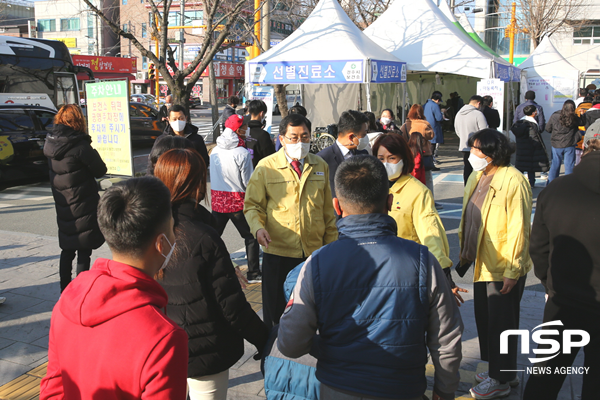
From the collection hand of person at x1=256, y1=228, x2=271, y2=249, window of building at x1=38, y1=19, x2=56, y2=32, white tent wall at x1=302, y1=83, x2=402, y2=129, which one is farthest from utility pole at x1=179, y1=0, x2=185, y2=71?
window of building at x1=38, y1=19, x2=56, y2=32

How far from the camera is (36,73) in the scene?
14242mm

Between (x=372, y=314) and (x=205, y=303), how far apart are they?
0.81 meters

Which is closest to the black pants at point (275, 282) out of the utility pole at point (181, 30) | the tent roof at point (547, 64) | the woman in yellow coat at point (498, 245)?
the woman in yellow coat at point (498, 245)

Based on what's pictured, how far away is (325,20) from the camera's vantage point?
1221 cm

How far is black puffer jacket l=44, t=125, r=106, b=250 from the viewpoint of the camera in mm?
4371

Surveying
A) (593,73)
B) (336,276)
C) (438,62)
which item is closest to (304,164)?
(336,276)

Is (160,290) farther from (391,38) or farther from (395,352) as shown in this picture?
A: (391,38)

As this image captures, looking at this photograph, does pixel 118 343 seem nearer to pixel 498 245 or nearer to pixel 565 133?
pixel 498 245

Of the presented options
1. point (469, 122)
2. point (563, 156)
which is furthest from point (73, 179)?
point (563, 156)

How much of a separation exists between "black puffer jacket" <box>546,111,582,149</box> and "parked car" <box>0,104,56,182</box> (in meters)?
10.9

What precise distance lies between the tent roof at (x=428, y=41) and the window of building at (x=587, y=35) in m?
35.1

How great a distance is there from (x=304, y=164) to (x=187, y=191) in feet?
4.67

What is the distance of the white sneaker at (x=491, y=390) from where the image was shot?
127 inches

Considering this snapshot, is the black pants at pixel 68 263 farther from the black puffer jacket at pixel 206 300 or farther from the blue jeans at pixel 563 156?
the blue jeans at pixel 563 156
